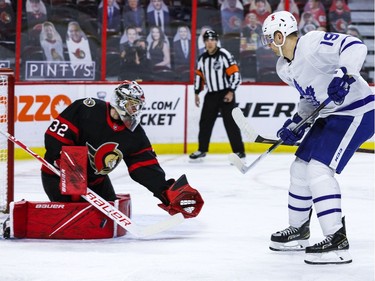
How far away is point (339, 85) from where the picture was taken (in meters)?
3.28

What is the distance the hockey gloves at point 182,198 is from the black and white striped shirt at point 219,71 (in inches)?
128

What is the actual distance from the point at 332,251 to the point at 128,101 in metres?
1.02

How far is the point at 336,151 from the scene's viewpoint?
3.44 m

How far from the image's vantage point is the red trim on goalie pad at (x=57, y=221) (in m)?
3.81

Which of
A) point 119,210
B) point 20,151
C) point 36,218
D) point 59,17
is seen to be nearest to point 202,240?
point 119,210

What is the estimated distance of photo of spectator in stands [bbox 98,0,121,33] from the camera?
8039mm

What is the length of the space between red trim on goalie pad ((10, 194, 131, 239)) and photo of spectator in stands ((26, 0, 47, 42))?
416cm

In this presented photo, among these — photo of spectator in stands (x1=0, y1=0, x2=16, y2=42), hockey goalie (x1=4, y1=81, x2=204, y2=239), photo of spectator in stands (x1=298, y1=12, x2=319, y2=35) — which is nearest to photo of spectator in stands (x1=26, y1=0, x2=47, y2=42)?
photo of spectator in stands (x1=0, y1=0, x2=16, y2=42)

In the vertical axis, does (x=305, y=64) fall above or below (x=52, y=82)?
above

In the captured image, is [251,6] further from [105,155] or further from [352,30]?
[105,155]

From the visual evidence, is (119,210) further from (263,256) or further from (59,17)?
(59,17)

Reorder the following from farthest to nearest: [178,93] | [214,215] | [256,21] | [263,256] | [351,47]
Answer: [256,21]
[178,93]
[214,215]
[263,256]
[351,47]

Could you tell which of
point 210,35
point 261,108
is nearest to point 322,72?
point 210,35

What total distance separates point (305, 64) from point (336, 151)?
1.13 ft
